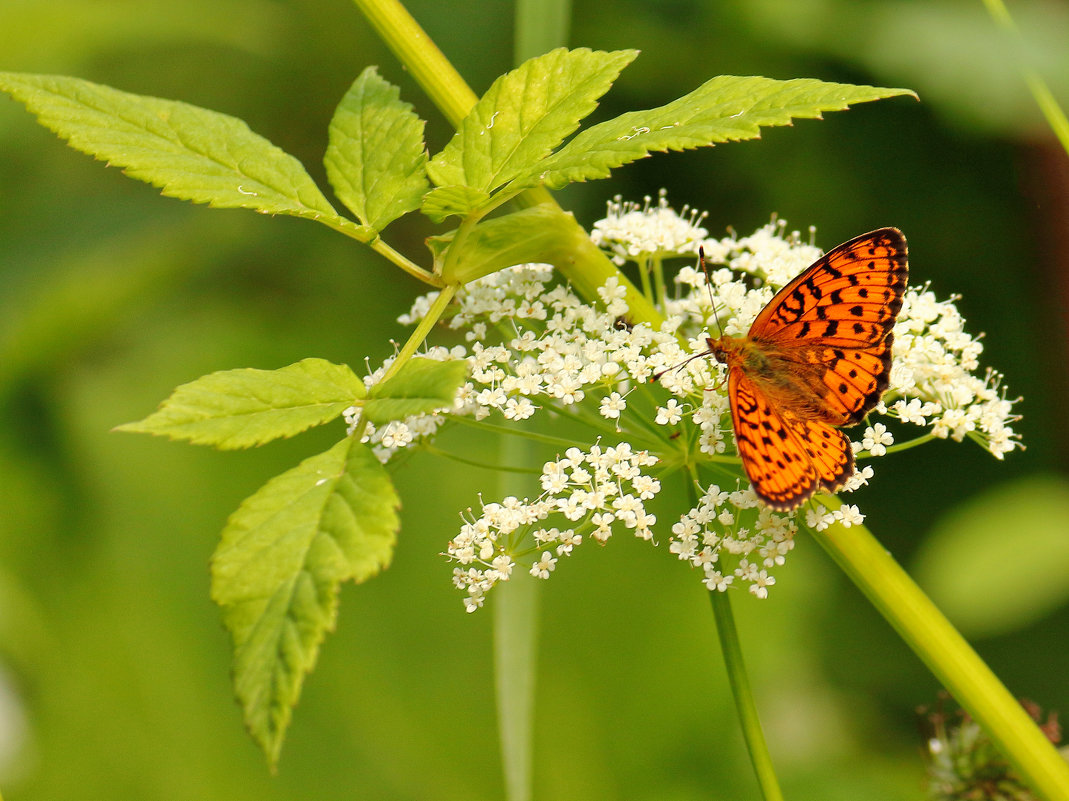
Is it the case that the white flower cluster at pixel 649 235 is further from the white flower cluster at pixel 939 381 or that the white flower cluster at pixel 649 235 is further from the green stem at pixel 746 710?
the green stem at pixel 746 710

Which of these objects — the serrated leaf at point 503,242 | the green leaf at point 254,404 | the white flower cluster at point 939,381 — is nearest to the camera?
the green leaf at point 254,404

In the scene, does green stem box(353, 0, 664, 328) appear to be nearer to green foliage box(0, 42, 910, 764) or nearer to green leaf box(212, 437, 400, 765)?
green foliage box(0, 42, 910, 764)

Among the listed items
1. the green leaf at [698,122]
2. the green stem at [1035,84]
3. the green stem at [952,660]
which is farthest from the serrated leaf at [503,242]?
the green stem at [1035,84]

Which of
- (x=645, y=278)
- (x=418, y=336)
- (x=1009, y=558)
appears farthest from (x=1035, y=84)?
(x=1009, y=558)

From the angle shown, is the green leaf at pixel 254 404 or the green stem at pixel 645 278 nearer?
the green leaf at pixel 254 404

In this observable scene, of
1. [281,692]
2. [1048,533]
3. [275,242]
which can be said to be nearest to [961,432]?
[281,692]

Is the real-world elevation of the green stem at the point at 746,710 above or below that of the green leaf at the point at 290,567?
below

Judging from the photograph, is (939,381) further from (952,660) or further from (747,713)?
(747,713)
